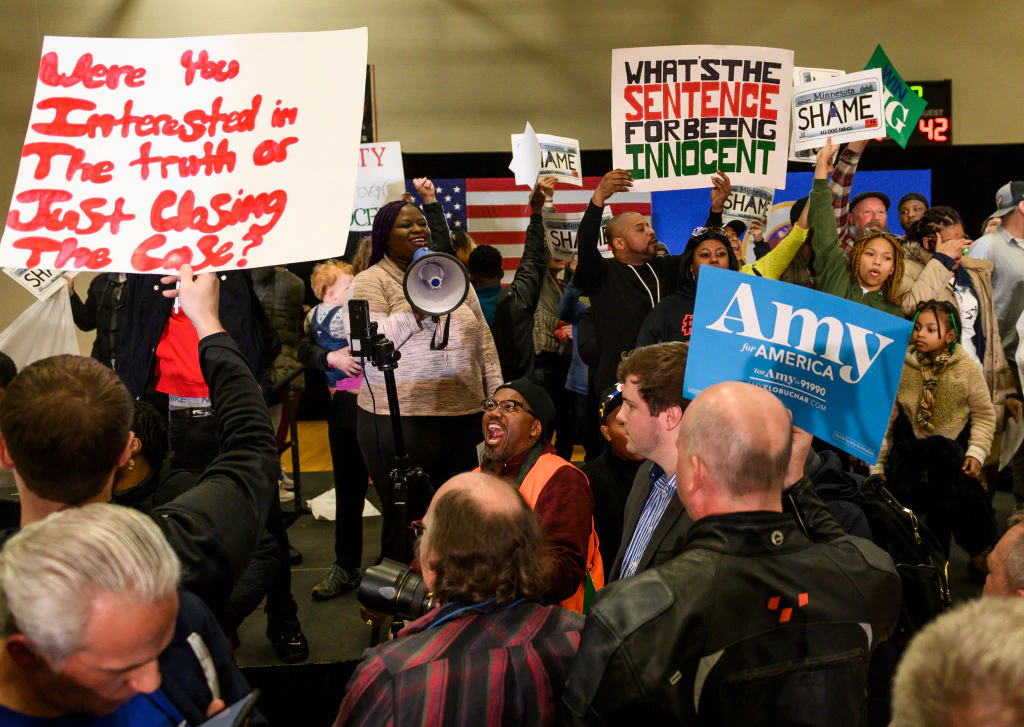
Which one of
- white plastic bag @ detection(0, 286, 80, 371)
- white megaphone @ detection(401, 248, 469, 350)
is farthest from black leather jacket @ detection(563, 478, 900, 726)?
white plastic bag @ detection(0, 286, 80, 371)

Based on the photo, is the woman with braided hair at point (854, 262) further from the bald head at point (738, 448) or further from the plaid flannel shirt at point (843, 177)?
the bald head at point (738, 448)

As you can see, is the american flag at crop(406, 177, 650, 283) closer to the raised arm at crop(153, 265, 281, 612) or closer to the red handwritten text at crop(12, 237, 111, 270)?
the red handwritten text at crop(12, 237, 111, 270)

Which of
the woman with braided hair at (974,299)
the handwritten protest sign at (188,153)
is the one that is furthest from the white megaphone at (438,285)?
the woman with braided hair at (974,299)

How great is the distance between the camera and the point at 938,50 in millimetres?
9969

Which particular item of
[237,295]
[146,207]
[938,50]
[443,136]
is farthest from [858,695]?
[938,50]

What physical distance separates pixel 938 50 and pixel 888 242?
6.55m

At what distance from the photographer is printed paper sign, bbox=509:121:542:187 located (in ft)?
19.6

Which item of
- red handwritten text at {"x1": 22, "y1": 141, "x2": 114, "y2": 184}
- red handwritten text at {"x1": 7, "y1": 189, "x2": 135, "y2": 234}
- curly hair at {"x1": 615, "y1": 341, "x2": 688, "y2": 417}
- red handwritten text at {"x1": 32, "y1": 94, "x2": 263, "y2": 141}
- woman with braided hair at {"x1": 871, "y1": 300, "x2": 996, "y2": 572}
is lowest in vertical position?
woman with braided hair at {"x1": 871, "y1": 300, "x2": 996, "y2": 572}

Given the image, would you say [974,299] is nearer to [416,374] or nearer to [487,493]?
[416,374]

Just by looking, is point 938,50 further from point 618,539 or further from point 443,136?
point 618,539

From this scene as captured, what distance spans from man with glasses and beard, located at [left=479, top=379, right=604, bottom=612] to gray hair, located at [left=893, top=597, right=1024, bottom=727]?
1.49m

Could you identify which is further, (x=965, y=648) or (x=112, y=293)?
(x=112, y=293)

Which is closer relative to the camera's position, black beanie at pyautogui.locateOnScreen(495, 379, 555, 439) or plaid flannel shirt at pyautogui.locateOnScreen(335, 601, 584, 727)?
plaid flannel shirt at pyautogui.locateOnScreen(335, 601, 584, 727)

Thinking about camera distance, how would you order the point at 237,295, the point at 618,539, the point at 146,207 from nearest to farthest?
the point at 146,207, the point at 618,539, the point at 237,295
